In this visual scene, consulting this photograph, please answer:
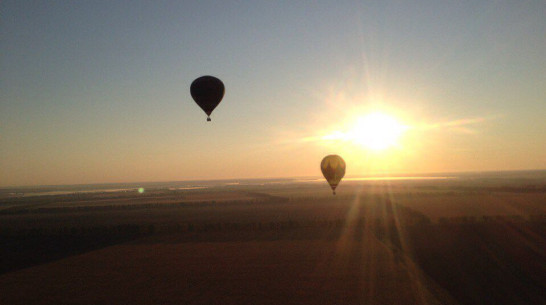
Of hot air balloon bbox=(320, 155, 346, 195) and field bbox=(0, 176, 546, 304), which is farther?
hot air balloon bbox=(320, 155, 346, 195)

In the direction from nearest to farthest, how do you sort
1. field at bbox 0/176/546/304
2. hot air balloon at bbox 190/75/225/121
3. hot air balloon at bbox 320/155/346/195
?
field at bbox 0/176/546/304, hot air balloon at bbox 190/75/225/121, hot air balloon at bbox 320/155/346/195

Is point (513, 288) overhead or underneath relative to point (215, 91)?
underneath

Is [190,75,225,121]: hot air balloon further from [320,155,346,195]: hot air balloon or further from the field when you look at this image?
[320,155,346,195]: hot air balloon

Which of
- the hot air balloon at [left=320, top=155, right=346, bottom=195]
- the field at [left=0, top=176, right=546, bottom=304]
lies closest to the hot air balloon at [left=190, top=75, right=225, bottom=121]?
the field at [left=0, top=176, right=546, bottom=304]

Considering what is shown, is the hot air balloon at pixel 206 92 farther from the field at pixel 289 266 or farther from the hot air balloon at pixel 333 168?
the hot air balloon at pixel 333 168

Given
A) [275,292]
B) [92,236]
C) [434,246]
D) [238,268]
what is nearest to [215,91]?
[238,268]

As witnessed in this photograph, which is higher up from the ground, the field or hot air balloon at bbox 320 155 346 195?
hot air balloon at bbox 320 155 346 195

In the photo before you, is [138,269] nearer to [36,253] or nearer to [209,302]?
[209,302]
